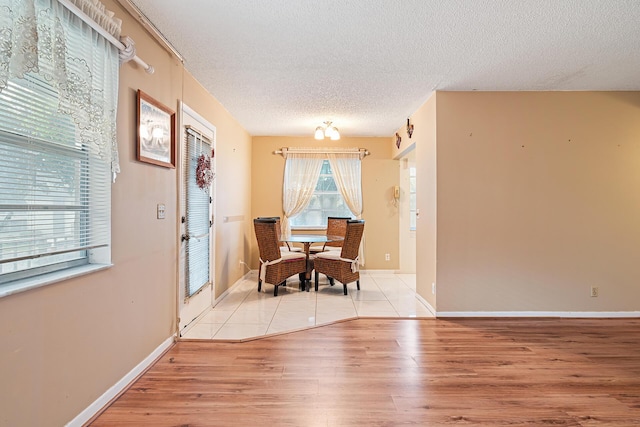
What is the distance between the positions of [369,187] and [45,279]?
4843 mm

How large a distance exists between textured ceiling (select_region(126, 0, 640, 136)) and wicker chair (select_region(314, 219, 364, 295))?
1.63 meters

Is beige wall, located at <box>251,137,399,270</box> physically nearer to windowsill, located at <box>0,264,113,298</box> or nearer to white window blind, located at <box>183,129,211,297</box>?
white window blind, located at <box>183,129,211,297</box>

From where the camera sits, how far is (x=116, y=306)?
6.57 feet

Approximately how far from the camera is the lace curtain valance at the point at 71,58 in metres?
1.20

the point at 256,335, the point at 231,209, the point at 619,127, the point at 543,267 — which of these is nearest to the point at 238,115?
the point at 231,209

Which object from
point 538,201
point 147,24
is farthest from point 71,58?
point 538,201

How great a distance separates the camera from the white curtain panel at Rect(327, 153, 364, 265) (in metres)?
5.68

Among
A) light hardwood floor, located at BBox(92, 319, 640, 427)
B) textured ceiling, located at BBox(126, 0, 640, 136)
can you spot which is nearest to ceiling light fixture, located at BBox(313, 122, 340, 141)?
textured ceiling, located at BBox(126, 0, 640, 136)

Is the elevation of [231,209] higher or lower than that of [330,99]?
lower

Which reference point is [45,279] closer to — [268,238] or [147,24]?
[147,24]

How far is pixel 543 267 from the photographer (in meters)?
3.50

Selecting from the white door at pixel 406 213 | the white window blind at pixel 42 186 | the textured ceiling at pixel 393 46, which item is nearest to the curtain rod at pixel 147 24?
the textured ceiling at pixel 393 46

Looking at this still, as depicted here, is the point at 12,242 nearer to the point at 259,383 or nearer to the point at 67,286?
the point at 67,286

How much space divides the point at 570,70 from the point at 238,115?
375cm
